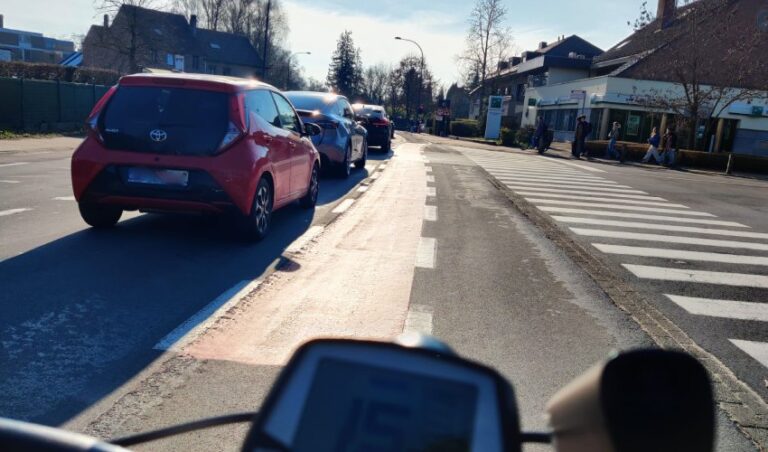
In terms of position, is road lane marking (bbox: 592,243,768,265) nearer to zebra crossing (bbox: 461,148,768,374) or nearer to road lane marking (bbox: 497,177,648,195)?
zebra crossing (bbox: 461,148,768,374)

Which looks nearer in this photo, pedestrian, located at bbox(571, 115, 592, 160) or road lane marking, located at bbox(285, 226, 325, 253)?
road lane marking, located at bbox(285, 226, 325, 253)

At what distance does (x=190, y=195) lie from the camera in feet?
21.9

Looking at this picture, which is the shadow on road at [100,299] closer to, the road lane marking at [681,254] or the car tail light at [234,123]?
the car tail light at [234,123]

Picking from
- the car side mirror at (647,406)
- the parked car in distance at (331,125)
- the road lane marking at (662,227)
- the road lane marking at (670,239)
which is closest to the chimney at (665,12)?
the parked car in distance at (331,125)

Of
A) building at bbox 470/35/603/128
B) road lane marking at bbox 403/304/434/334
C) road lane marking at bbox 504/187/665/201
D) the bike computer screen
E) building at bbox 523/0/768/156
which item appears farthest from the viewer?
building at bbox 470/35/603/128

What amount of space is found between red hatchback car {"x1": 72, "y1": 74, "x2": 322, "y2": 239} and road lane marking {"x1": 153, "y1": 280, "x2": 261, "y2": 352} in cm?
143

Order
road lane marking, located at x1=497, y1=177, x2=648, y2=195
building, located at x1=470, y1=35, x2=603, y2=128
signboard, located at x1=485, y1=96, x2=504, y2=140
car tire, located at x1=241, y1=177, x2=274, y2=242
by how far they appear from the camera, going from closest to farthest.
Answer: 1. car tire, located at x1=241, y1=177, x2=274, y2=242
2. road lane marking, located at x1=497, y1=177, x2=648, y2=195
3. signboard, located at x1=485, y1=96, x2=504, y2=140
4. building, located at x1=470, y1=35, x2=603, y2=128

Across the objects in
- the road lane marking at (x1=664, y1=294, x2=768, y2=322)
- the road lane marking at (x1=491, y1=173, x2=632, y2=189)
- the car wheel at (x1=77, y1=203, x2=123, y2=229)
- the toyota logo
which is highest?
the toyota logo

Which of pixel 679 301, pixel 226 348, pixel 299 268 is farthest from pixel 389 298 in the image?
pixel 679 301

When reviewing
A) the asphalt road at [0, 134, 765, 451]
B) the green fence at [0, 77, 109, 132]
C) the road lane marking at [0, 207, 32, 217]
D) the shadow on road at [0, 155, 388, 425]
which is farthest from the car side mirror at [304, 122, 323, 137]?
the green fence at [0, 77, 109, 132]

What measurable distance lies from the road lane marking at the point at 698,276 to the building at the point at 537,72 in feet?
170

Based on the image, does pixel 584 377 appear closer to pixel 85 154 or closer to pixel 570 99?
pixel 85 154

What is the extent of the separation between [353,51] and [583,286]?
97.0 m

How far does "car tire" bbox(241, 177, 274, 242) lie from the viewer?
7.13 meters
